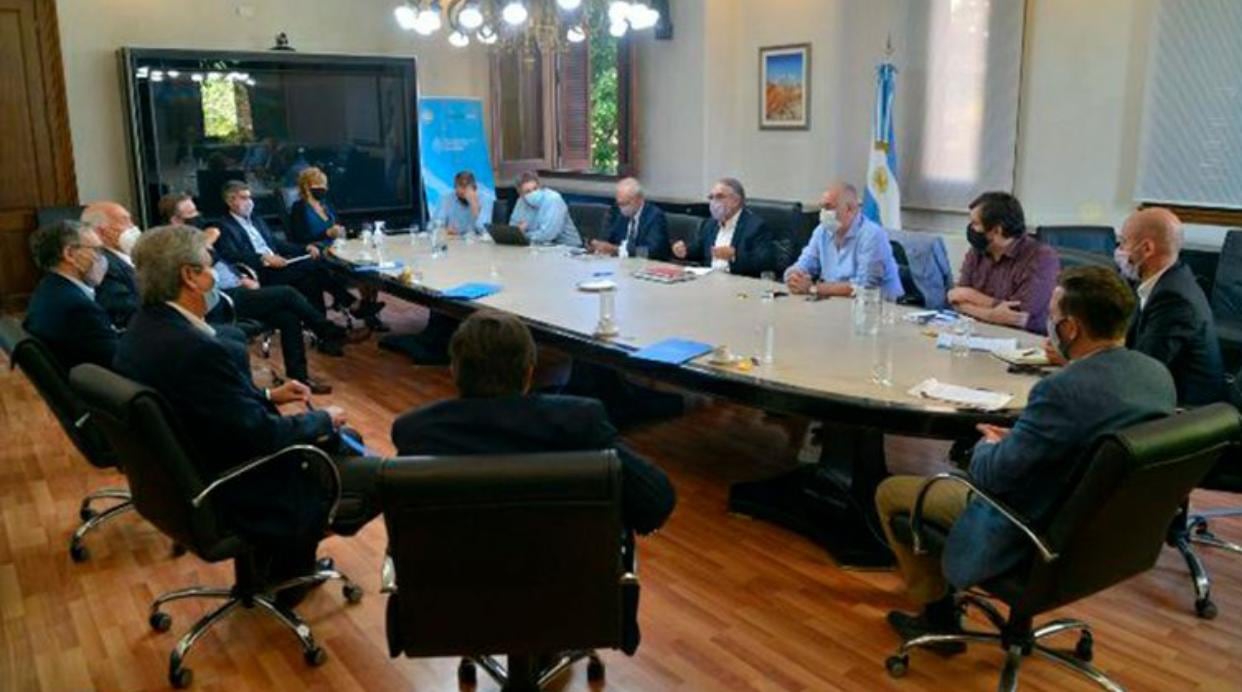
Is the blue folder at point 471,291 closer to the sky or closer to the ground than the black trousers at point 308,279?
closer to the sky

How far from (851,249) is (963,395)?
216 cm

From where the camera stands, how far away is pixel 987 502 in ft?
7.67

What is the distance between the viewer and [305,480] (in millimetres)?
2787

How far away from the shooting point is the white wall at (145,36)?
8.11m

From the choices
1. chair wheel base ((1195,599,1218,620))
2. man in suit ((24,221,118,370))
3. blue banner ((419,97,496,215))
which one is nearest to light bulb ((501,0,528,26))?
man in suit ((24,221,118,370))

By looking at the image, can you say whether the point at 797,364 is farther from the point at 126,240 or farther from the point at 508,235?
the point at 508,235

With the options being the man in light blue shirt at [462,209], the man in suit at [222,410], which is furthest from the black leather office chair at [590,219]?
the man in suit at [222,410]

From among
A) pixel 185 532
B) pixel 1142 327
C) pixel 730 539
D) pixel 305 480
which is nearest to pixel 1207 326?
pixel 1142 327

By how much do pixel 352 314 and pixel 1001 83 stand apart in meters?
4.98

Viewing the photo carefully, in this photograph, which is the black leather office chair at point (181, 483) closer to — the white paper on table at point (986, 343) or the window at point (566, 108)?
the white paper on table at point (986, 343)

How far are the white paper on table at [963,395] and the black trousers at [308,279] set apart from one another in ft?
15.8

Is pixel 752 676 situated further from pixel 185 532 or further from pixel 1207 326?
pixel 1207 326

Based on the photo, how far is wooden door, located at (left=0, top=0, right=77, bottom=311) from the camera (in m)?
7.80

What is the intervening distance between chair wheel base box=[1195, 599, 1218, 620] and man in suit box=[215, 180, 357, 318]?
5604mm
